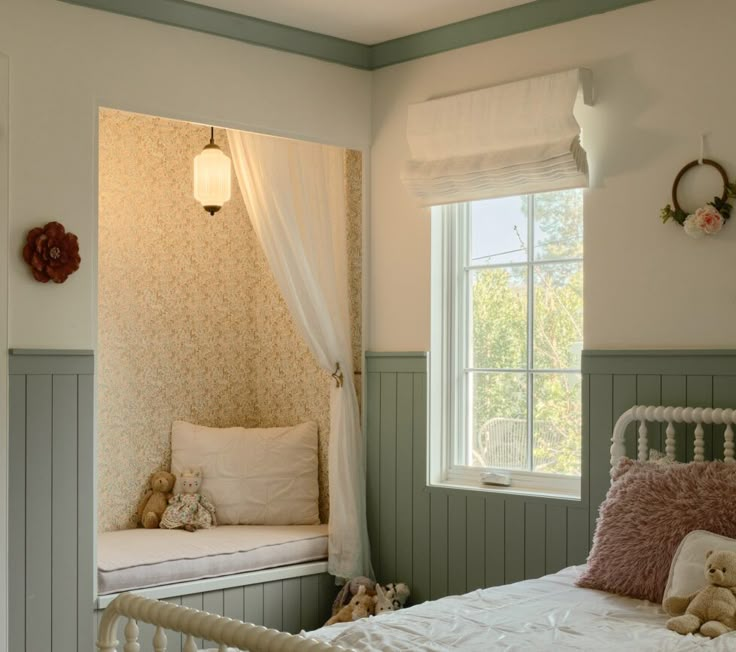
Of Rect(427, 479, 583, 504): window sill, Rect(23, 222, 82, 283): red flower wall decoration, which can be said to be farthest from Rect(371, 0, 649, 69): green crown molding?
Rect(427, 479, 583, 504): window sill

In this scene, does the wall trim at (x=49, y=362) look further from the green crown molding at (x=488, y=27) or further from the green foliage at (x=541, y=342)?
the green crown molding at (x=488, y=27)

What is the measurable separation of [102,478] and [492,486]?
1688mm

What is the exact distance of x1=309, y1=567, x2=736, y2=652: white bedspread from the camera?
8.46 ft

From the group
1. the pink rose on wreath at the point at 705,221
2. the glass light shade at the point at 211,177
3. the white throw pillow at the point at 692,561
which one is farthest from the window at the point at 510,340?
the white throw pillow at the point at 692,561

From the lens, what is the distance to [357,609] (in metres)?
4.22

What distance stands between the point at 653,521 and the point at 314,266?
195 centimetres

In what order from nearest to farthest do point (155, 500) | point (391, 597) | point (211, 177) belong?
1. point (391, 597)
2. point (211, 177)
3. point (155, 500)

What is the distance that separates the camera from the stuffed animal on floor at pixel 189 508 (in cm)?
459

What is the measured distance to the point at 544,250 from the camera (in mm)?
4191

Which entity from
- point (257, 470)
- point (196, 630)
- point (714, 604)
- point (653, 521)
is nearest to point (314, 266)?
point (257, 470)

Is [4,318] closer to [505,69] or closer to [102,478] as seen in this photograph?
[102,478]

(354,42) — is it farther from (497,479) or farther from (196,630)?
(196,630)

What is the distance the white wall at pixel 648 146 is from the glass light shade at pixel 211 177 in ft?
3.70

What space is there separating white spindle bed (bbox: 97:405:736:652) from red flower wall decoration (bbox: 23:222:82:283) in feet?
4.86
